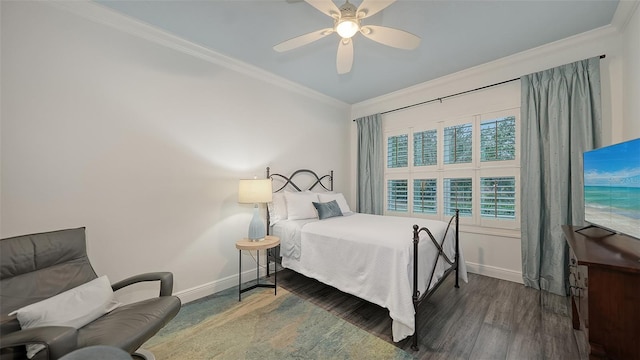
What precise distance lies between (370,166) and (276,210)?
2024mm

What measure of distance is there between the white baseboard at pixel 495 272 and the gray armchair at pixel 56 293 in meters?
3.53

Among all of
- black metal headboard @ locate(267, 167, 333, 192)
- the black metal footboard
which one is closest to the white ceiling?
black metal headboard @ locate(267, 167, 333, 192)

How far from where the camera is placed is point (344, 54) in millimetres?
2133

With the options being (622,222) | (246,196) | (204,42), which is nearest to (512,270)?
(622,222)

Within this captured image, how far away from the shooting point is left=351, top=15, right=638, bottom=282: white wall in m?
2.37

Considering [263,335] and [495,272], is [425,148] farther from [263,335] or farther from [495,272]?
[263,335]

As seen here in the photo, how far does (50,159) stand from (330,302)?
2792mm

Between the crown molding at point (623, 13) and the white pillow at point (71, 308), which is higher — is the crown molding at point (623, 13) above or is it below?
above

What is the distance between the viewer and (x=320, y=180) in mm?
4160

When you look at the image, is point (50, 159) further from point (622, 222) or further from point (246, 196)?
point (622, 222)

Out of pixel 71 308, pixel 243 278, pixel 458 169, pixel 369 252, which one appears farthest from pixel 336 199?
pixel 71 308

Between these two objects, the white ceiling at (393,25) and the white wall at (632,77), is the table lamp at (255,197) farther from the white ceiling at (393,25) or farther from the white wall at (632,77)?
the white wall at (632,77)

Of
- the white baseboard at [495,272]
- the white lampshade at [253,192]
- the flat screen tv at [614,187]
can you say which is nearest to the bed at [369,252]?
the white lampshade at [253,192]

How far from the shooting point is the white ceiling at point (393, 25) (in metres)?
2.05
